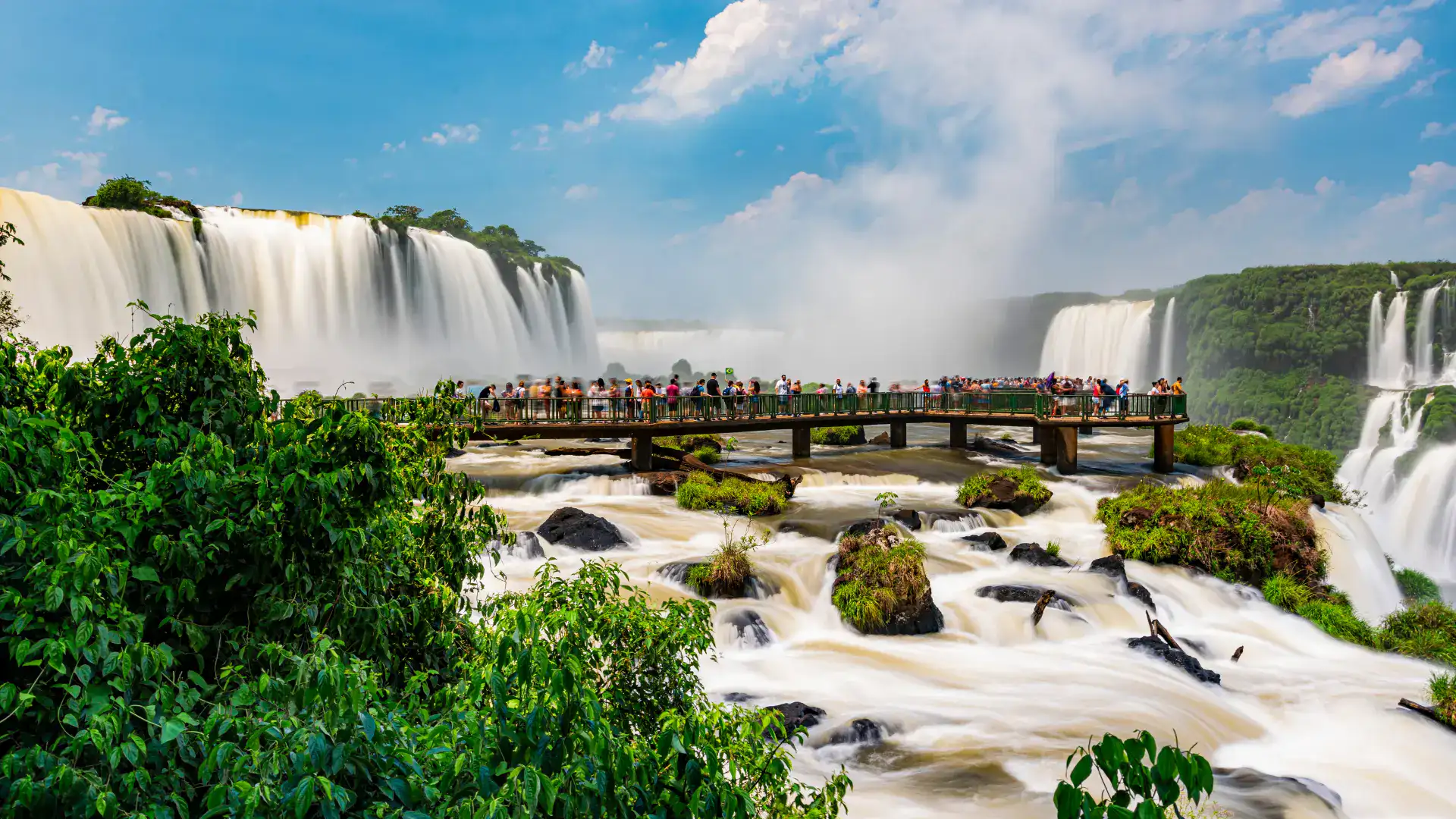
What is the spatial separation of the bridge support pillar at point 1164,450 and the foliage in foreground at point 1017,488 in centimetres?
685

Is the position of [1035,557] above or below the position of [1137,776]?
below

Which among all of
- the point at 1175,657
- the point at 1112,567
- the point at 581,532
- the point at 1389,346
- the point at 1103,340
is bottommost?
the point at 1175,657

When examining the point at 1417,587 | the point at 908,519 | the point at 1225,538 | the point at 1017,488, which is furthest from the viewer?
the point at 1017,488

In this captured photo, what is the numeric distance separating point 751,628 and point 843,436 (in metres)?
22.3

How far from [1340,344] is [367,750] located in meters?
65.1

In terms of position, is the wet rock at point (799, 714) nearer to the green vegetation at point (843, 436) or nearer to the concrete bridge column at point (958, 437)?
the concrete bridge column at point (958, 437)

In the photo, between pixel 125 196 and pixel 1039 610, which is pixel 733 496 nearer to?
pixel 1039 610

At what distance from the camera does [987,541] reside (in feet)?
59.7

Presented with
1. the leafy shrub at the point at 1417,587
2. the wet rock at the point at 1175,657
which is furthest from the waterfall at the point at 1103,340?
the wet rock at the point at 1175,657

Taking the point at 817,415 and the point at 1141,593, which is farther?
the point at 817,415

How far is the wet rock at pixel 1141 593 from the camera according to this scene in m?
15.1

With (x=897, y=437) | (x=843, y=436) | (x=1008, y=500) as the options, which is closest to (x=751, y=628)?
(x=1008, y=500)

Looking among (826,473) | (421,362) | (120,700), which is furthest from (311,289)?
(120,700)

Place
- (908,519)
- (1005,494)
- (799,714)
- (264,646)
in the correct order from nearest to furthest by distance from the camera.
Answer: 1. (264,646)
2. (799,714)
3. (908,519)
4. (1005,494)
